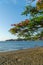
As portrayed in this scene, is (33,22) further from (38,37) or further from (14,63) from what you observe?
(14,63)

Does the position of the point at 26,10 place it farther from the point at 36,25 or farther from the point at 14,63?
the point at 14,63

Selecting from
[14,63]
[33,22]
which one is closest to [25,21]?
[33,22]

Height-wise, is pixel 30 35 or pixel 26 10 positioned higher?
pixel 26 10

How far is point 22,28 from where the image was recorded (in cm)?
1515

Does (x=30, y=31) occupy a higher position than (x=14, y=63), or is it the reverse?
(x=30, y=31)

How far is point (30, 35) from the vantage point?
15031 mm

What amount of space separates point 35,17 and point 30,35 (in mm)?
1006

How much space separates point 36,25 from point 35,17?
434 millimetres

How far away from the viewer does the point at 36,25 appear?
48.8ft

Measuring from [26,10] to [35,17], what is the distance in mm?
714

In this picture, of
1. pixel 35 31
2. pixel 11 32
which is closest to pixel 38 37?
pixel 35 31

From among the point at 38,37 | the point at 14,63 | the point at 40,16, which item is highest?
the point at 40,16

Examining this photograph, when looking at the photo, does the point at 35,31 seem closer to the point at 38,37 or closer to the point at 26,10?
the point at 38,37

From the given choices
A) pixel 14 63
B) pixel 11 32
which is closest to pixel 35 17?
pixel 11 32
